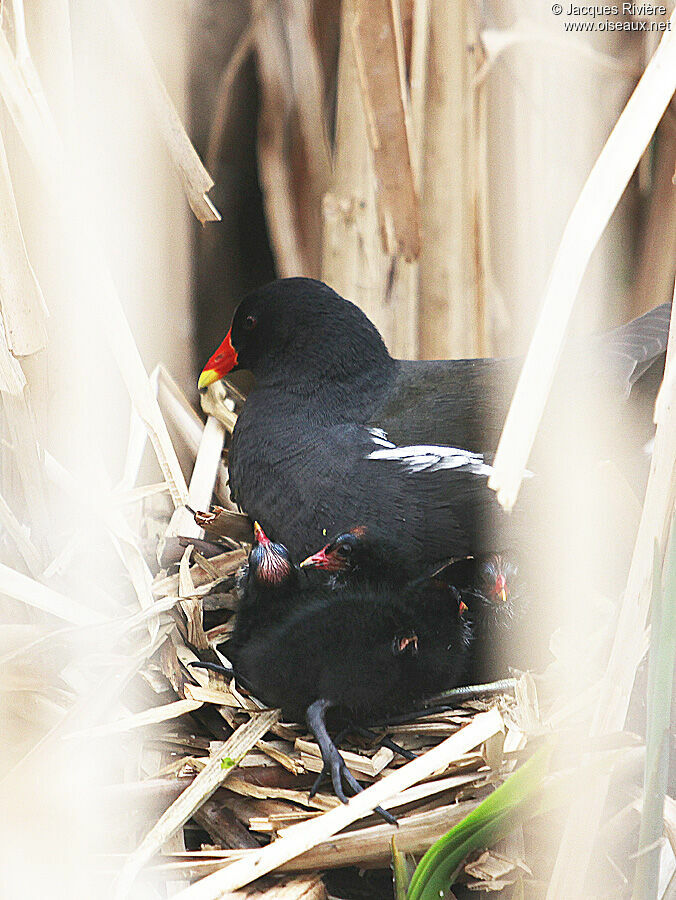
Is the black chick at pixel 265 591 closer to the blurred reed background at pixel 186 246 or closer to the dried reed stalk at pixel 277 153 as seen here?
the blurred reed background at pixel 186 246

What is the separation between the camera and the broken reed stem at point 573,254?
0.49 m

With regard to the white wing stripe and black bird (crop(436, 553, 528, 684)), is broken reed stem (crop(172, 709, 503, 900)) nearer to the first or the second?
black bird (crop(436, 553, 528, 684))

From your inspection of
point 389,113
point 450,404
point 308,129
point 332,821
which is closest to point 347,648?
point 332,821

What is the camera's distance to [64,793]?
621 millimetres

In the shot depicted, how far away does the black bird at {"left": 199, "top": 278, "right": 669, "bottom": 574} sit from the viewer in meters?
0.96

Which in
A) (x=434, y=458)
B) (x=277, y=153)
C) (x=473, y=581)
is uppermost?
(x=277, y=153)

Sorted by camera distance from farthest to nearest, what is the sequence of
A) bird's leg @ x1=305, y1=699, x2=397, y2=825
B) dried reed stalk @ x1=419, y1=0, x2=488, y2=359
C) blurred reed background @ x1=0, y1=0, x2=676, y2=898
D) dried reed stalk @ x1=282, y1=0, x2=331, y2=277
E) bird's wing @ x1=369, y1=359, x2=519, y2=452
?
dried reed stalk @ x1=282, y1=0, x2=331, y2=277 < dried reed stalk @ x1=419, y1=0, x2=488, y2=359 < bird's wing @ x1=369, y1=359, x2=519, y2=452 < bird's leg @ x1=305, y1=699, x2=397, y2=825 < blurred reed background @ x1=0, y1=0, x2=676, y2=898

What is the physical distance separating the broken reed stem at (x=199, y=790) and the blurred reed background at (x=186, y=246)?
23 mm

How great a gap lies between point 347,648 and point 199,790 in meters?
0.18

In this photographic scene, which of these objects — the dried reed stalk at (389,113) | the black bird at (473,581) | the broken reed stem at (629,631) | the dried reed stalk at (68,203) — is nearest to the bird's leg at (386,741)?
the black bird at (473,581)

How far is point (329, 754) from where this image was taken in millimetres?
786

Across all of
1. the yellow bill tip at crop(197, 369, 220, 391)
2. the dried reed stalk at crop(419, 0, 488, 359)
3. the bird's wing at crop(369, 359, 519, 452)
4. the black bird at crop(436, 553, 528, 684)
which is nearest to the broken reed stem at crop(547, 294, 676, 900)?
the black bird at crop(436, 553, 528, 684)

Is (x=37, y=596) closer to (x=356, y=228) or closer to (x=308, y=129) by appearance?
(x=356, y=228)

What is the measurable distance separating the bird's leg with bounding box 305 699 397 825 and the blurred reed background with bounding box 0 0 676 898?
0.14 m
